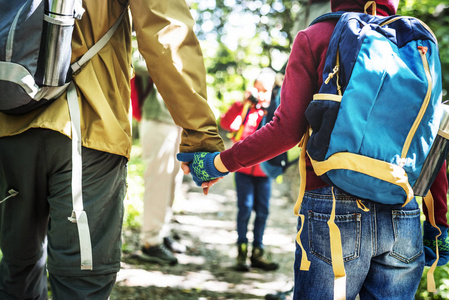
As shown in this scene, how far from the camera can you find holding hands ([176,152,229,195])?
2.35 meters

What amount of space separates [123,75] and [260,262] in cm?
304

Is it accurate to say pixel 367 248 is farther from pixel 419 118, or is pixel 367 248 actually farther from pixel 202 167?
pixel 202 167

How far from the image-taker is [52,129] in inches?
80.0

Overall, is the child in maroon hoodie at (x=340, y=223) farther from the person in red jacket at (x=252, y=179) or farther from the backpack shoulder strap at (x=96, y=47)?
the person in red jacket at (x=252, y=179)

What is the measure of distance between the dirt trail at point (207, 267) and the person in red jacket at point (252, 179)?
0.19m

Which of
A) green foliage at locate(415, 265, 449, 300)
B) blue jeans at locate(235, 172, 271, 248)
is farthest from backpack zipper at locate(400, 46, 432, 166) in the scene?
blue jeans at locate(235, 172, 271, 248)

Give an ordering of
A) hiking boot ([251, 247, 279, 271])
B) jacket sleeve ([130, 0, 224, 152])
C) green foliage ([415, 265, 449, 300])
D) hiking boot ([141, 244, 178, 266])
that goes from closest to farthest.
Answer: jacket sleeve ([130, 0, 224, 152]) < green foliage ([415, 265, 449, 300]) < hiking boot ([141, 244, 178, 266]) < hiking boot ([251, 247, 279, 271])

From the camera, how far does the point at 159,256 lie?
464cm

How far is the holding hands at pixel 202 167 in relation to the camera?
235cm

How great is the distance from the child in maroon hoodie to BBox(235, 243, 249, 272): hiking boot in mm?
2710

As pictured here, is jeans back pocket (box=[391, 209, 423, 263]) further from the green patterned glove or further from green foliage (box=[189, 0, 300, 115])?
green foliage (box=[189, 0, 300, 115])

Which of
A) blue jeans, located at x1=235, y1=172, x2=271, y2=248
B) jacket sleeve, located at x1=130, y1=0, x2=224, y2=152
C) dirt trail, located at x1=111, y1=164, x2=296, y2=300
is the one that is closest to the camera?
jacket sleeve, located at x1=130, y1=0, x2=224, y2=152

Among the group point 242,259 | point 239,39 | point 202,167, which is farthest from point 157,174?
point 239,39

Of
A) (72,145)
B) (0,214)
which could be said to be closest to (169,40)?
(72,145)
